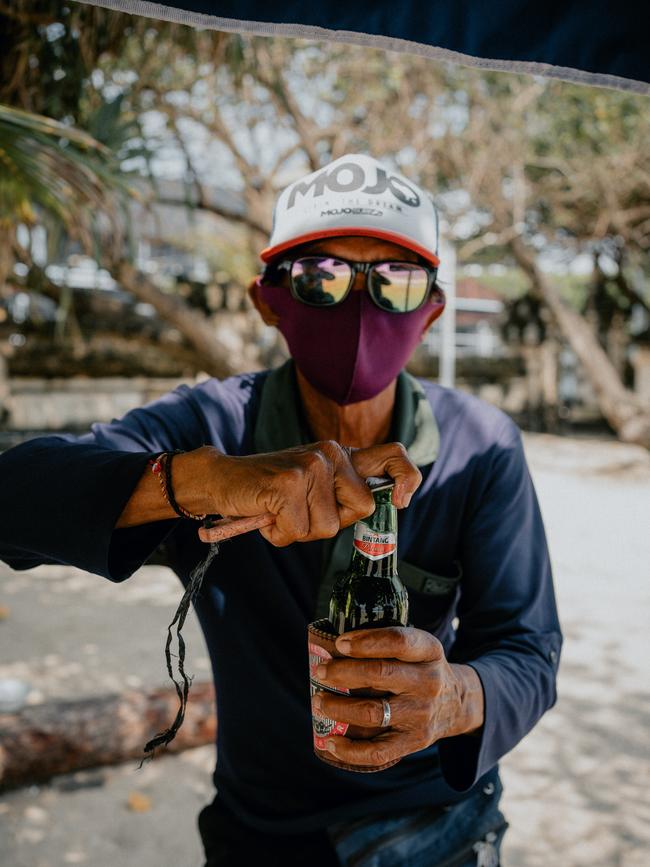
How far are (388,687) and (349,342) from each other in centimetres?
88

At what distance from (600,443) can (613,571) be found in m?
9.03

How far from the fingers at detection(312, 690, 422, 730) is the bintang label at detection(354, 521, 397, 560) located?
25cm

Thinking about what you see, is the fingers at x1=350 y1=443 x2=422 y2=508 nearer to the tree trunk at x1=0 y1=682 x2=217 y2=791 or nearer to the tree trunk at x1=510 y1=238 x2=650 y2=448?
the tree trunk at x1=0 y1=682 x2=217 y2=791

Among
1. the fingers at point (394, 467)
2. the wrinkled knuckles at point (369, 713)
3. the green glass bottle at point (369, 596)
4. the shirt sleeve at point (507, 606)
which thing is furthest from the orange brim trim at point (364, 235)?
the wrinkled knuckles at point (369, 713)

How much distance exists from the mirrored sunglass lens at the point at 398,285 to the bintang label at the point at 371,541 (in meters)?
0.70

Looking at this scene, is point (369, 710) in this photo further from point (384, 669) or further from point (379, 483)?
point (379, 483)

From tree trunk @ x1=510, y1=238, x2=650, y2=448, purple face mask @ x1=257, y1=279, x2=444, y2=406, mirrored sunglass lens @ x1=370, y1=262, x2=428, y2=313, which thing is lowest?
tree trunk @ x1=510, y1=238, x2=650, y2=448

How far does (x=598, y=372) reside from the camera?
42.9 ft

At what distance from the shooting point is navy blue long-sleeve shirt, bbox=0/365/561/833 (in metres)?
1.87

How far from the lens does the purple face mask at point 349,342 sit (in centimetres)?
194

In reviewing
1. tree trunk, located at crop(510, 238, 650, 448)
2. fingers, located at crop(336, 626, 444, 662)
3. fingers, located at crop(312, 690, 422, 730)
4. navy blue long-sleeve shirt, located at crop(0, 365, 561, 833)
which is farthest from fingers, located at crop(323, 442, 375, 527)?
tree trunk, located at crop(510, 238, 650, 448)

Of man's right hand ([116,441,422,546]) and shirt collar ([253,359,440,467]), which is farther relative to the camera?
shirt collar ([253,359,440,467])

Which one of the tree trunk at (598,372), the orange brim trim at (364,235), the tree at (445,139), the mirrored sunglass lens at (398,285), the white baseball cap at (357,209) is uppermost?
the tree at (445,139)

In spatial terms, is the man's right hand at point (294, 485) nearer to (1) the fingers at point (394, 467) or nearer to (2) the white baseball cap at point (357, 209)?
→ (1) the fingers at point (394, 467)
